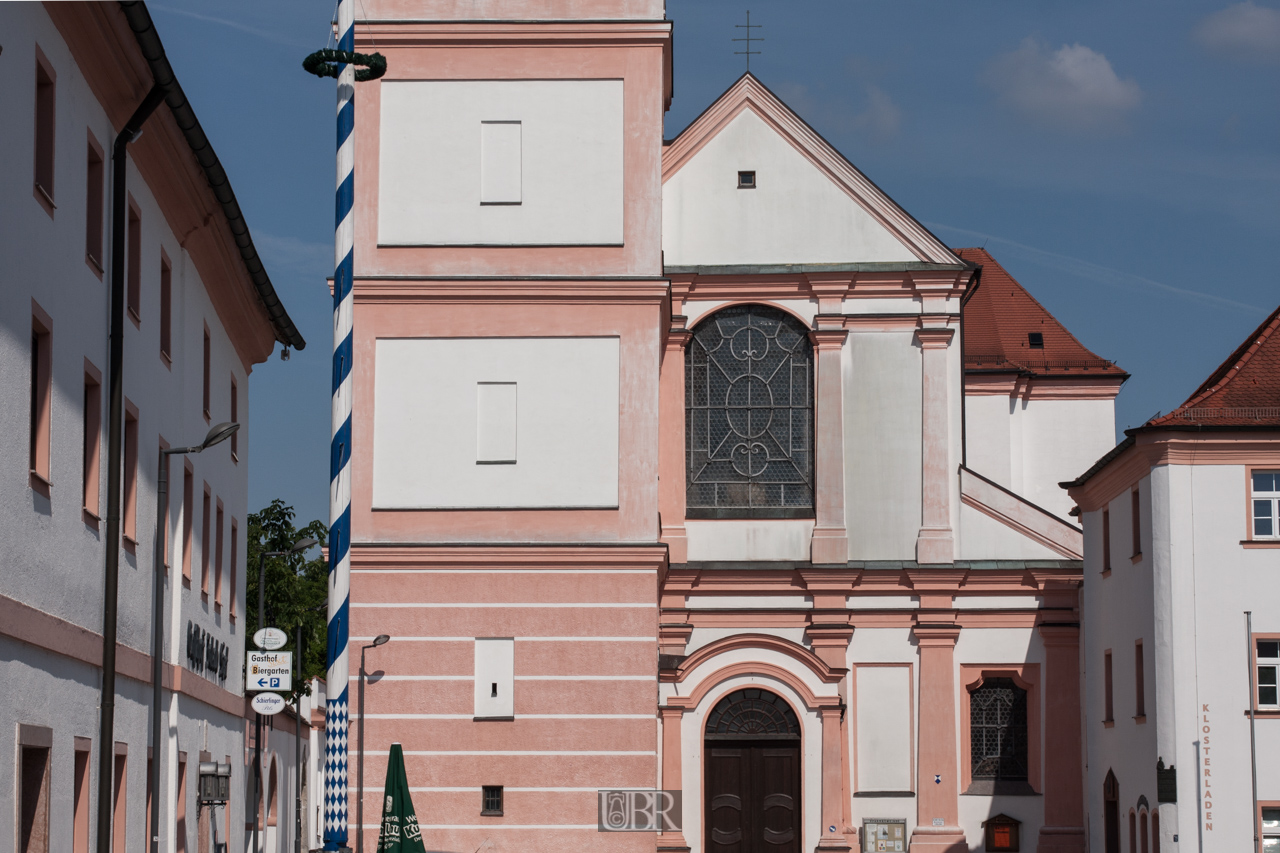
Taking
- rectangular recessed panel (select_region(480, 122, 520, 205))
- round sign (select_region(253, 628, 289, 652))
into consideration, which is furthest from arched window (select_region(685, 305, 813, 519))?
round sign (select_region(253, 628, 289, 652))

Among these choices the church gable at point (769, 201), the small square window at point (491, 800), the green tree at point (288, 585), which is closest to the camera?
the small square window at point (491, 800)

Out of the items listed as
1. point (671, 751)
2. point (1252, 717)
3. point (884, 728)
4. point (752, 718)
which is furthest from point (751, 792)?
point (1252, 717)

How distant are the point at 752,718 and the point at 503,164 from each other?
11.6m

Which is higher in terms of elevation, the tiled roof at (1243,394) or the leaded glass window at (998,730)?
the tiled roof at (1243,394)

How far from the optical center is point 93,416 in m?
17.7

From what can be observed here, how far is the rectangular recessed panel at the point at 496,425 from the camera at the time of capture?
1201 inches

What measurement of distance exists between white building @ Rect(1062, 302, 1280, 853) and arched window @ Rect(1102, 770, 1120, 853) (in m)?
0.80

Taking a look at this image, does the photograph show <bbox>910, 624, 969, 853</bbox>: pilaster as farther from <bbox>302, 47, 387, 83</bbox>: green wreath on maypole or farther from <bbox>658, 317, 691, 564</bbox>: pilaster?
<bbox>302, 47, 387, 83</bbox>: green wreath on maypole

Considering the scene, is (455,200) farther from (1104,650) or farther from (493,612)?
(1104,650)

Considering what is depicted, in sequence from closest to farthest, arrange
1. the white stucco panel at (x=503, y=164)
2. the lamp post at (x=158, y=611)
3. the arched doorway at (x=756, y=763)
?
the lamp post at (x=158, y=611) < the white stucco panel at (x=503, y=164) < the arched doorway at (x=756, y=763)

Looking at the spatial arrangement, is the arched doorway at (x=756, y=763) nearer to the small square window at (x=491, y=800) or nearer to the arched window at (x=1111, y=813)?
the arched window at (x=1111, y=813)

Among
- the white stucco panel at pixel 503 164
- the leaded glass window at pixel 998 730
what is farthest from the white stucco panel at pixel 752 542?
the white stucco panel at pixel 503 164


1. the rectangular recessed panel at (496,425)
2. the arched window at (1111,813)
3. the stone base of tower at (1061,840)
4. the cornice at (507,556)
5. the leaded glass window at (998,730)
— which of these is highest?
the rectangular recessed panel at (496,425)

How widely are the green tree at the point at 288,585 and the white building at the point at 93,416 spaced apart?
2038 cm
